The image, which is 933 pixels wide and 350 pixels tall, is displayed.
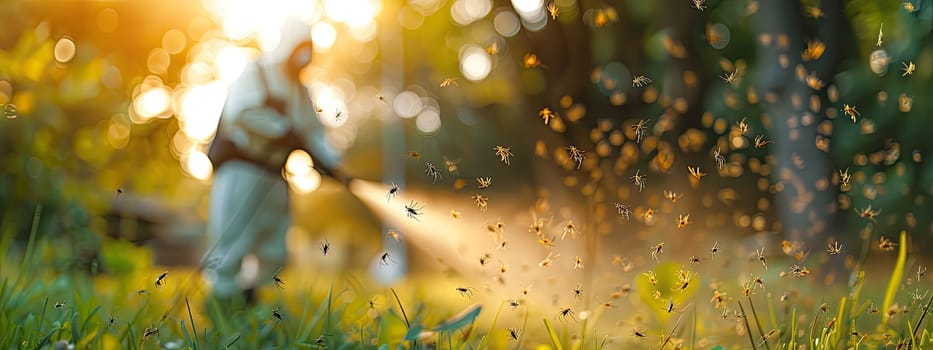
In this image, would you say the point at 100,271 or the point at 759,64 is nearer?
the point at 100,271

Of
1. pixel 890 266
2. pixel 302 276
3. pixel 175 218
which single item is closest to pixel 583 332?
pixel 890 266

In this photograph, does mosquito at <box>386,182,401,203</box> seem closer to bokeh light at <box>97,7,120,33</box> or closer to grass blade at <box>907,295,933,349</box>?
grass blade at <box>907,295,933,349</box>

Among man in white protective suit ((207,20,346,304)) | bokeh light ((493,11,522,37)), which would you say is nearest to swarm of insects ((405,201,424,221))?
man in white protective suit ((207,20,346,304))

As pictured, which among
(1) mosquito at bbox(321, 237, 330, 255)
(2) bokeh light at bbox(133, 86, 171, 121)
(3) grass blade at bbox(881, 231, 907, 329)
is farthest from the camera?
(2) bokeh light at bbox(133, 86, 171, 121)

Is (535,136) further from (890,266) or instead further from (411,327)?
(411,327)

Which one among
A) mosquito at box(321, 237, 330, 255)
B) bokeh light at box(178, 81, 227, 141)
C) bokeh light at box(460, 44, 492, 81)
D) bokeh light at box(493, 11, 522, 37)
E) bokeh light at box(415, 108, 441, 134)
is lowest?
mosquito at box(321, 237, 330, 255)

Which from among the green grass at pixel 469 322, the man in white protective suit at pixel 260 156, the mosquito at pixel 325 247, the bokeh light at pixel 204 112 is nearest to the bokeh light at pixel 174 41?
the bokeh light at pixel 204 112
